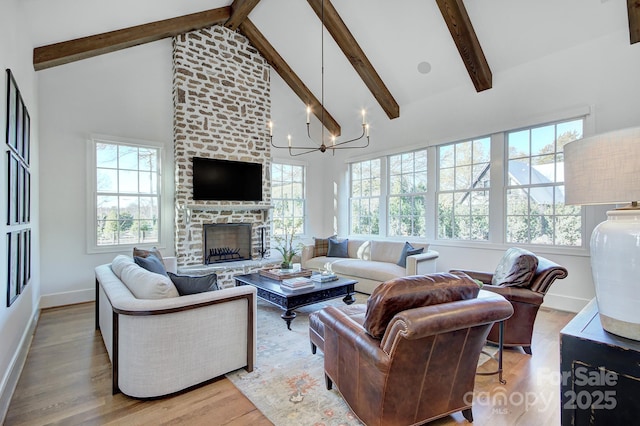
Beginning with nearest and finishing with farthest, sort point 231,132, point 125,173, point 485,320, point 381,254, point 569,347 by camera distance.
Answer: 1. point 569,347
2. point 485,320
3. point 125,173
4. point 381,254
5. point 231,132

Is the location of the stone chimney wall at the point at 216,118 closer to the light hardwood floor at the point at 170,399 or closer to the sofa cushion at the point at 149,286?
the light hardwood floor at the point at 170,399

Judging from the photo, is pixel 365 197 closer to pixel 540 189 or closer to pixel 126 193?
pixel 540 189

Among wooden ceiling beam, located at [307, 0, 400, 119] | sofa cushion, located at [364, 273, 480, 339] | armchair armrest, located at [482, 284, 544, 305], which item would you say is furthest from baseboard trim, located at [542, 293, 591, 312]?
wooden ceiling beam, located at [307, 0, 400, 119]

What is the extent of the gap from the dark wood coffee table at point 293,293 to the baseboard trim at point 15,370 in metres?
1.99

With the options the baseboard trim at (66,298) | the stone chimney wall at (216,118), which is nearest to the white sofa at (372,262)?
the stone chimney wall at (216,118)

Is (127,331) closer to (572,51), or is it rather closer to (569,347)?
(569,347)

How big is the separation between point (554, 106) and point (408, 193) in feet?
8.42

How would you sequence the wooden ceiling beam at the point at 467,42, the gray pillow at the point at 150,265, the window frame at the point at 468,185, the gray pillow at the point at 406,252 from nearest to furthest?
the gray pillow at the point at 150,265 → the wooden ceiling beam at the point at 467,42 → the gray pillow at the point at 406,252 → the window frame at the point at 468,185

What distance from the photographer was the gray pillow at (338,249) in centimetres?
604

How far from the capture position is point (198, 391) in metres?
2.37

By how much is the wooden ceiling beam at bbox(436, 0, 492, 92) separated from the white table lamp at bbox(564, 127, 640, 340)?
3.54m

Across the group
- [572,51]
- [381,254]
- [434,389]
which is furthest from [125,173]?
[572,51]

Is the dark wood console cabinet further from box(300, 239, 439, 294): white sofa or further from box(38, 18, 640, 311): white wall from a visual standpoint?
box(38, 18, 640, 311): white wall

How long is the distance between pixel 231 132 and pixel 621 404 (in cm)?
596
